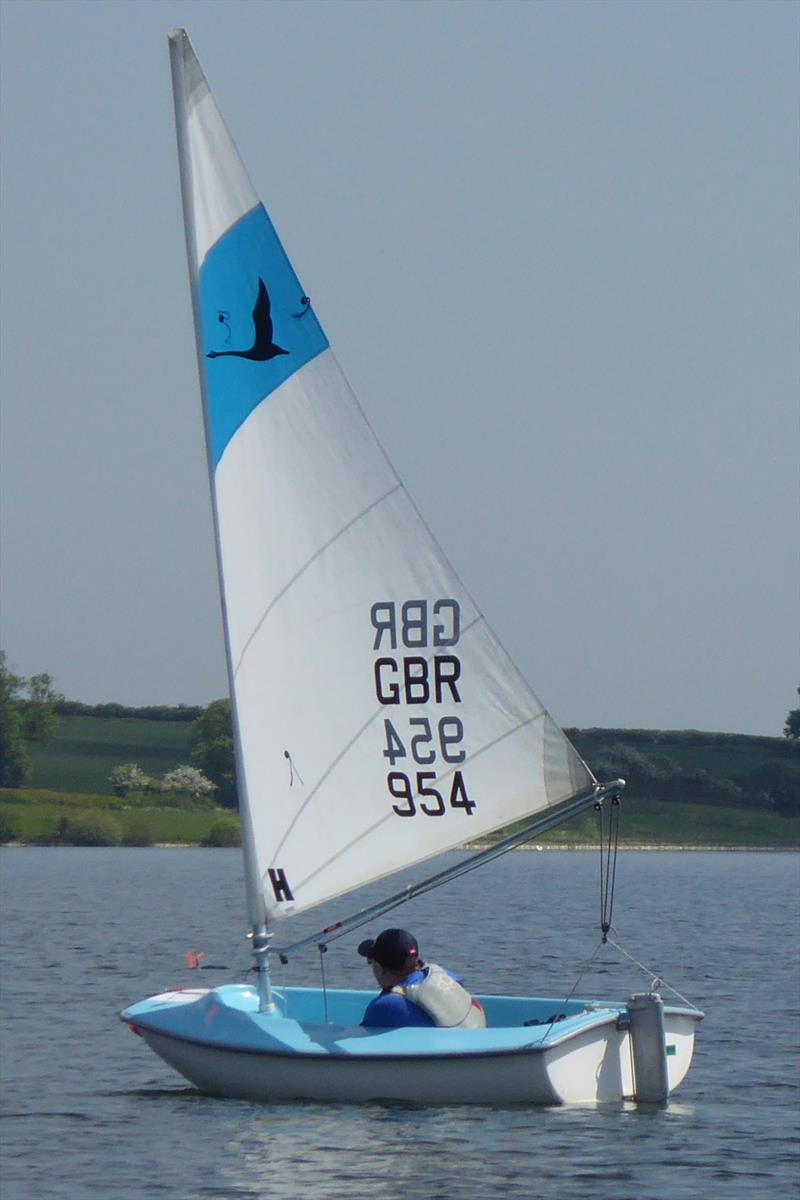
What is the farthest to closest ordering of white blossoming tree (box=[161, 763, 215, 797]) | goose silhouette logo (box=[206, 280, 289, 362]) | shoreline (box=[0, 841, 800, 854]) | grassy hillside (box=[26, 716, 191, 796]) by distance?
grassy hillside (box=[26, 716, 191, 796]) → white blossoming tree (box=[161, 763, 215, 797]) → shoreline (box=[0, 841, 800, 854]) → goose silhouette logo (box=[206, 280, 289, 362])

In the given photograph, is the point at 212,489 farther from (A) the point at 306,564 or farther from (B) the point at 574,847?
(B) the point at 574,847

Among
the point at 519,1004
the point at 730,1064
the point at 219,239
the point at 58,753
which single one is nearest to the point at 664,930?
the point at 730,1064

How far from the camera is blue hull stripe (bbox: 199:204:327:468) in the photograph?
17609 millimetres

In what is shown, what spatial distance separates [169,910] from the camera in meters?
56.8

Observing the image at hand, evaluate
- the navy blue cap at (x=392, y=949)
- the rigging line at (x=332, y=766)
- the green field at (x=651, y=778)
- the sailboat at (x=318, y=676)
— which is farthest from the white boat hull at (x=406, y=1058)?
the green field at (x=651, y=778)

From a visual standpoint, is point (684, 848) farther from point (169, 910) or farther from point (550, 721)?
point (550, 721)

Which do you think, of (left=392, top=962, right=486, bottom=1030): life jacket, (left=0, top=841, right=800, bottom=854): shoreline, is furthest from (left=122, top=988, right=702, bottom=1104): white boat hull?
(left=0, top=841, right=800, bottom=854): shoreline

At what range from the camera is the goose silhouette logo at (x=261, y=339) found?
698 inches

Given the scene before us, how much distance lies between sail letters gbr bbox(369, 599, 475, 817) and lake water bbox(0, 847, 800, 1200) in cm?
263

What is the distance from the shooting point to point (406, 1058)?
16.6m

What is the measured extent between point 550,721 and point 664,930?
1327 inches

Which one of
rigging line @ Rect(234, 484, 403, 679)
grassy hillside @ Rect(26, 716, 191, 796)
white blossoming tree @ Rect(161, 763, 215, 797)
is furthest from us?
grassy hillside @ Rect(26, 716, 191, 796)

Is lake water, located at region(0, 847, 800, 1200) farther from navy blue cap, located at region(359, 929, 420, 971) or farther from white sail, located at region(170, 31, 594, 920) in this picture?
white sail, located at region(170, 31, 594, 920)

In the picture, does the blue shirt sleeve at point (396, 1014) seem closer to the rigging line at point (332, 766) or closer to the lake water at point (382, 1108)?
the lake water at point (382, 1108)
